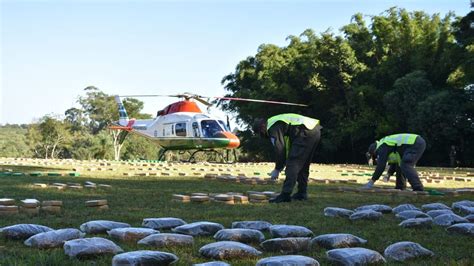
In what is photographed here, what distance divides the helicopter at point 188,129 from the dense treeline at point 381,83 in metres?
9.69

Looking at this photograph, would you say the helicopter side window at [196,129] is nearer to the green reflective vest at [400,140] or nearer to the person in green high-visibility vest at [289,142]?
the green reflective vest at [400,140]

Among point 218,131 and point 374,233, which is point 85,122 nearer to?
point 218,131

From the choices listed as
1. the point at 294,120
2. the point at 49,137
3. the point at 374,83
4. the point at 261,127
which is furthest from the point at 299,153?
the point at 49,137

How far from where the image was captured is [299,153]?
8508mm

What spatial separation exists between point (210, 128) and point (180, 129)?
182 centimetres

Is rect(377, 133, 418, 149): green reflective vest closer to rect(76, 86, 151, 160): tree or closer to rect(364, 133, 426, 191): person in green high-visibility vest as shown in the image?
rect(364, 133, 426, 191): person in green high-visibility vest

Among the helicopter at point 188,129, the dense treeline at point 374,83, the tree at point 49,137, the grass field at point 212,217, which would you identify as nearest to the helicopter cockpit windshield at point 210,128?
the helicopter at point 188,129

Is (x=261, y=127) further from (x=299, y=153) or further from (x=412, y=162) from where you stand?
(x=412, y=162)

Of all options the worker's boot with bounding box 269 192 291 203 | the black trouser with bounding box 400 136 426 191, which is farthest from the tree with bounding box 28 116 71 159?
the worker's boot with bounding box 269 192 291 203

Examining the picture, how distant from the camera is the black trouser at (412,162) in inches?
418

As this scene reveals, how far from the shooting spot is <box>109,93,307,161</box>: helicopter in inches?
1110

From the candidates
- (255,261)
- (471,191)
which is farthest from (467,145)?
(255,261)

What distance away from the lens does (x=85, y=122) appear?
67.5 metres

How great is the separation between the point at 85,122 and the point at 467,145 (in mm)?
47768
